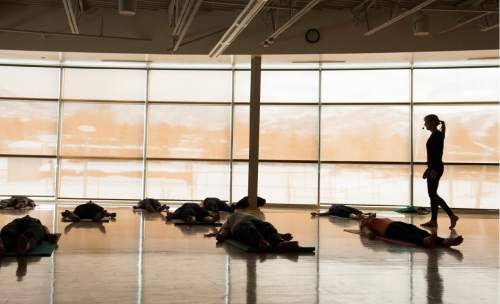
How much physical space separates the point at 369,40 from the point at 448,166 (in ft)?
11.5

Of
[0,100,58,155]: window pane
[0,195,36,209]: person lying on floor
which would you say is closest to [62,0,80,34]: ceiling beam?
[0,100,58,155]: window pane

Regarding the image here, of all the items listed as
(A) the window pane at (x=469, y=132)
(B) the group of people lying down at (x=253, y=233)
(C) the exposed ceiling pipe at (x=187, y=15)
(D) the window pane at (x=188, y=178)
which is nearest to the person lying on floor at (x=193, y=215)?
(B) the group of people lying down at (x=253, y=233)

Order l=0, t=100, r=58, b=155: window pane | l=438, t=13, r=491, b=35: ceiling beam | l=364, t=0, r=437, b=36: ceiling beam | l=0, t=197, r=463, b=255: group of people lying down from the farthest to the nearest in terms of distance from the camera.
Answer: l=0, t=100, r=58, b=155: window pane, l=438, t=13, r=491, b=35: ceiling beam, l=364, t=0, r=437, b=36: ceiling beam, l=0, t=197, r=463, b=255: group of people lying down

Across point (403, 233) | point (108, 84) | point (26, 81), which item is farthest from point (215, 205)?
point (26, 81)

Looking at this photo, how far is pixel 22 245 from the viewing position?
17.4 feet

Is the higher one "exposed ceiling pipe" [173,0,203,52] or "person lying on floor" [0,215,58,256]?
"exposed ceiling pipe" [173,0,203,52]

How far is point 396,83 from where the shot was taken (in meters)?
13.9

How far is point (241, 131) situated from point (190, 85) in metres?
1.59

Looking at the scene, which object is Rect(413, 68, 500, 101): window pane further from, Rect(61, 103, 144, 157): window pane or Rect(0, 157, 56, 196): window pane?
Rect(0, 157, 56, 196): window pane

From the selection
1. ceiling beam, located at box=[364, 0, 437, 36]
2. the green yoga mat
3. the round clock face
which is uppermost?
the round clock face

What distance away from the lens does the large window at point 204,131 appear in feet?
45.8

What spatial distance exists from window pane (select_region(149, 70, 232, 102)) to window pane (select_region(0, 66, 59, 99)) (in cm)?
229

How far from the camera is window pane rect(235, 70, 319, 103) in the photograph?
14.1 meters

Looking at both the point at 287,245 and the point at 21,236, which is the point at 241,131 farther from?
the point at 21,236
